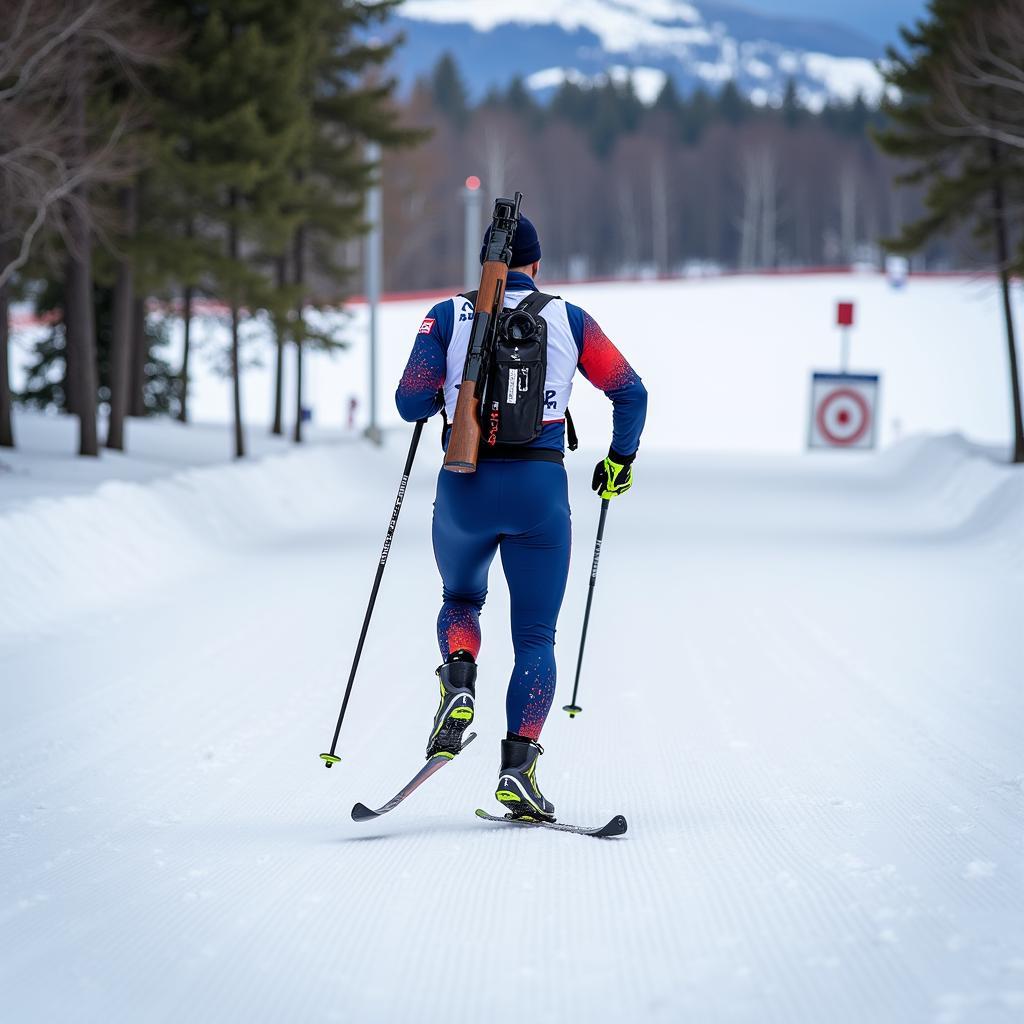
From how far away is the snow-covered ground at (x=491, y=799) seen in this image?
361cm

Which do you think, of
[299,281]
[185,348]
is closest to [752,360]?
[185,348]

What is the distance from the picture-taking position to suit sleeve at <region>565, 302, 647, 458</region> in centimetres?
516

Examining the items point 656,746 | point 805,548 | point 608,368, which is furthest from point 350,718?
point 805,548

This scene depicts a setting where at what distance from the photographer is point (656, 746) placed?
6766mm

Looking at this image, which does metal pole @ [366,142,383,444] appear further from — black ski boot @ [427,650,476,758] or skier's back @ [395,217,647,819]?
black ski boot @ [427,650,476,758]

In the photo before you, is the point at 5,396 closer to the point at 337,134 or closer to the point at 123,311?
the point at 123,311

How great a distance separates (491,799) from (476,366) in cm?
182

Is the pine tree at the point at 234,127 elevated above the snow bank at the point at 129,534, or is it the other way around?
the pine tree at the point at 234,127

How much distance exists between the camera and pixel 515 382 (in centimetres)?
502

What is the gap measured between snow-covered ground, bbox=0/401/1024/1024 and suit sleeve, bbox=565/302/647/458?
4.74 feet

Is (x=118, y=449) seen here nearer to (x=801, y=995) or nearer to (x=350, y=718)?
(x=350, y=718)

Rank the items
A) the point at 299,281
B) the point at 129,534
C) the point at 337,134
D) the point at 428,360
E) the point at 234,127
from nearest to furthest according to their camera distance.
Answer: the point at 428,360
the point at 129,534
the point at 234,127
the point at 299,281
the point at 337,134

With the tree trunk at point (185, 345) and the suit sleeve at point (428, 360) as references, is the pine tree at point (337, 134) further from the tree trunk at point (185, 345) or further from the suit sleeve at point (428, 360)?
the suit sleeve at point (428, 360)

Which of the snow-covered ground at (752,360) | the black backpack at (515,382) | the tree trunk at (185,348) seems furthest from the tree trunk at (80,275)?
the snow-covered ground at (752,360)
